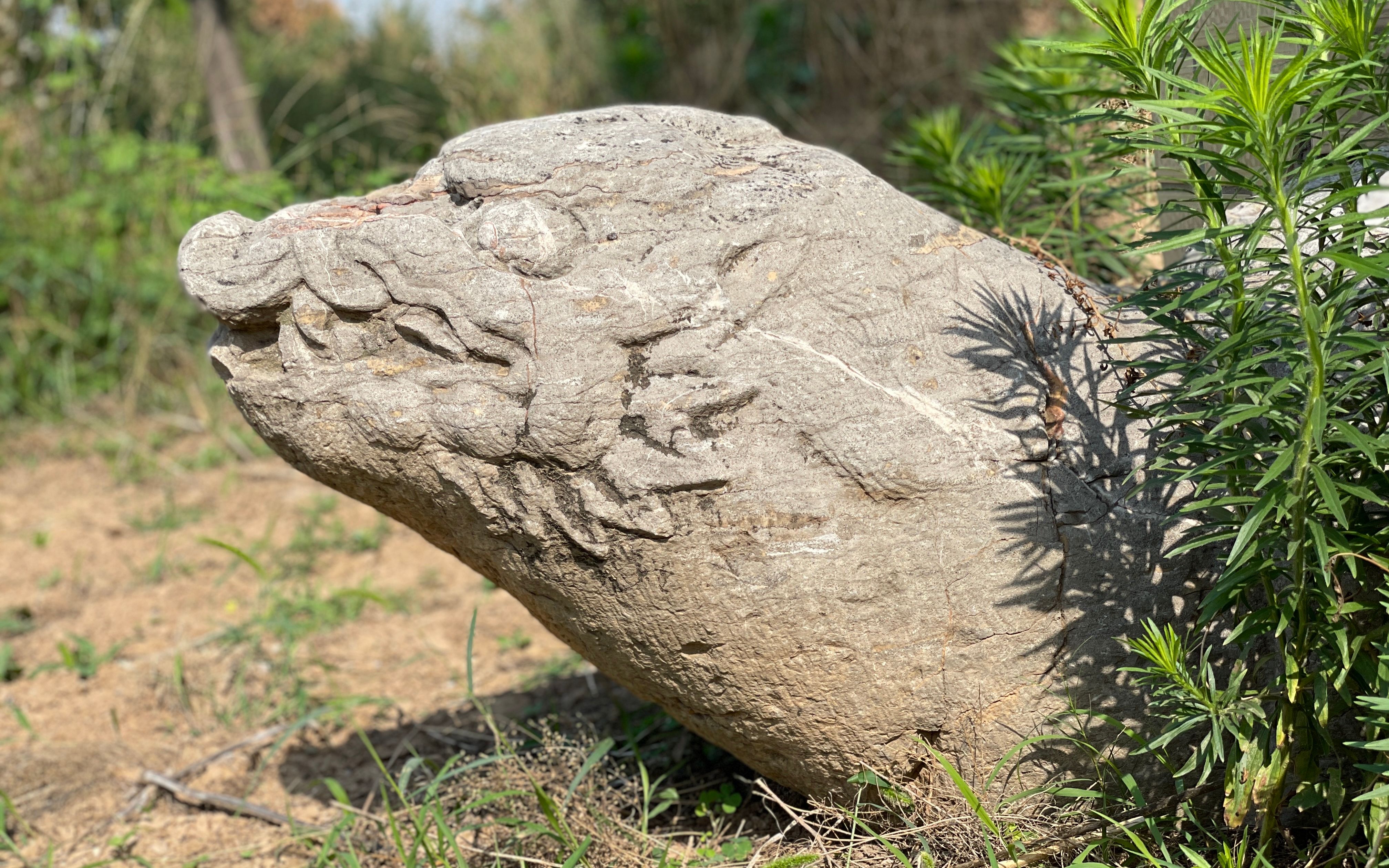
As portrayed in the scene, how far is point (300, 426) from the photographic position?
1874 millimetres

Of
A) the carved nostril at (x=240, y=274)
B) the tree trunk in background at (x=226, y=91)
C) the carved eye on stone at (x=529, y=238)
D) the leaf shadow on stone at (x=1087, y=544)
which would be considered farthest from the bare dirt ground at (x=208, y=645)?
the tree trunk in background at (x=226, y=91)

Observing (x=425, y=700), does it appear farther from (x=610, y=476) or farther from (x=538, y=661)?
(x=610, y=476)

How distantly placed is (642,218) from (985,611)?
88 cm

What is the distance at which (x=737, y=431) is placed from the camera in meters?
1.82

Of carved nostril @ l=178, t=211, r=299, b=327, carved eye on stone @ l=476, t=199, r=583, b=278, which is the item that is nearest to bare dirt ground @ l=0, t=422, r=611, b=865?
carved nostril @ l=178, t=211, r=299, b=327

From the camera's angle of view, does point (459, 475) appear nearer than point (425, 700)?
Yes

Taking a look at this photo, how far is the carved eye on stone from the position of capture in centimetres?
184

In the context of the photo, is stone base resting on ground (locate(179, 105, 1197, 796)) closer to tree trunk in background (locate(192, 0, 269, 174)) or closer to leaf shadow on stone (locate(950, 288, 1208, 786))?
leaf shadow on stone (locate(950, 288, 1208, 786))

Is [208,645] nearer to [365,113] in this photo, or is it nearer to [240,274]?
[240,274]

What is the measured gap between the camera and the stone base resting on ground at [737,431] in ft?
5.93

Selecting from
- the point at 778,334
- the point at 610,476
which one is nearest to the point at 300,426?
the point at 610,476

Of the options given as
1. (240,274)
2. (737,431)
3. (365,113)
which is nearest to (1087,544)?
(737,431)

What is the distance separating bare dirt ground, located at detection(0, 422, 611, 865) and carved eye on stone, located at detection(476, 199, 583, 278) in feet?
3.50

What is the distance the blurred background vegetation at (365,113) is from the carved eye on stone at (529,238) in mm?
1095
